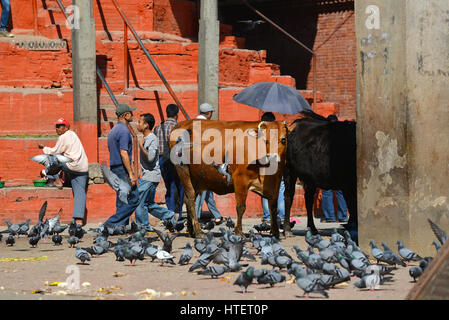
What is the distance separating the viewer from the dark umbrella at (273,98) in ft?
48.1

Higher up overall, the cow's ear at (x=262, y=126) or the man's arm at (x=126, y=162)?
the cow's ear at (x=262, y=126)

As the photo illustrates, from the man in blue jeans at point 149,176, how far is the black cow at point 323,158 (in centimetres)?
197

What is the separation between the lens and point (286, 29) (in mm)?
22547

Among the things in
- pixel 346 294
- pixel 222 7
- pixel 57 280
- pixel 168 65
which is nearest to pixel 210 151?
pixel 57 280

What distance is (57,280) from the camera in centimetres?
915

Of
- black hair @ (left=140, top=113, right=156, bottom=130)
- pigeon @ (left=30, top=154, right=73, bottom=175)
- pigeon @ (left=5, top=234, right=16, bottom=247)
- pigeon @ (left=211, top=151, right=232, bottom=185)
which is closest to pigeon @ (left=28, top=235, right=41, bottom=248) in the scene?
pigeon @ (left=5, top=234, right=16, bottom=247)

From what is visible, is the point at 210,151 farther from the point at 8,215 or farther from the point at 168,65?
the point at 168,65

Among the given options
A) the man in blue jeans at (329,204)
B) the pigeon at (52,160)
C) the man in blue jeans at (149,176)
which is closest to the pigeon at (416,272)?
the man in blue jeans at (149,176)

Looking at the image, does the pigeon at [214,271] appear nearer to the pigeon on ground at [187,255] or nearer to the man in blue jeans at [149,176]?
the pigeon on ground at [187,255]

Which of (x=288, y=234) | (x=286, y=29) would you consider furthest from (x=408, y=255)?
(x=286, y=29)

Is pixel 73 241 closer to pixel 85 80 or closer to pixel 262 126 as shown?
pixel 262 126

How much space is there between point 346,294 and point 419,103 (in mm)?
3155

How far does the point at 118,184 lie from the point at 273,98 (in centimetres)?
320

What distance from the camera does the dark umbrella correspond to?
14648 millimetres
